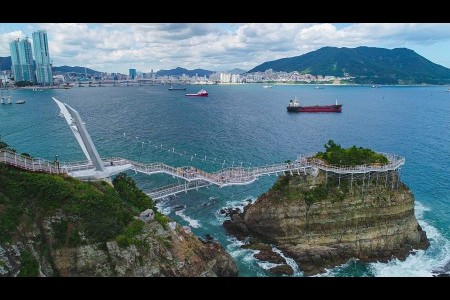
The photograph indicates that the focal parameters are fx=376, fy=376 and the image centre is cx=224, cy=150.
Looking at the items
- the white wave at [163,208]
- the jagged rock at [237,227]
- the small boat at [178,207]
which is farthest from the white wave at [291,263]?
the white wave at [163,208]

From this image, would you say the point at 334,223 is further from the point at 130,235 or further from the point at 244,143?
the point at 244,143

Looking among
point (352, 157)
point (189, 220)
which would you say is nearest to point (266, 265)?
point (189, 220)

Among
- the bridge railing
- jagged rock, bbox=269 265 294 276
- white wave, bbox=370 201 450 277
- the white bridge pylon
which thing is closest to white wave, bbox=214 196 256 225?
jagged rock, bbox=269 265 294 276

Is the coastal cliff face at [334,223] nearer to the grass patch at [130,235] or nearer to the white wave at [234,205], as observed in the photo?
the white wave at [234,205]

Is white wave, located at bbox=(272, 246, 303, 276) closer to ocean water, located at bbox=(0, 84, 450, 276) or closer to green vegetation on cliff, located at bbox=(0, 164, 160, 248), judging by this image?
ocean water, located at bbox=(0, 84, 450, 276)

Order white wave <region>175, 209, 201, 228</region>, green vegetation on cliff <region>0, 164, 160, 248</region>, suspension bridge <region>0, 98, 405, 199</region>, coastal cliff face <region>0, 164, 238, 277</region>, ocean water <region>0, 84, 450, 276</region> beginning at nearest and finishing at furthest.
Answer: coastal cliff face <region>0, 164, 238, 277</region>
green vegetation on cliff <region>0, 164, 160, 248</region>
suspension bridge <region>0, 98, 405, 199</region>
ocean water <region>0, 84, 450, 276</region>
white wave <region>175, 209, 201, 228</region>
